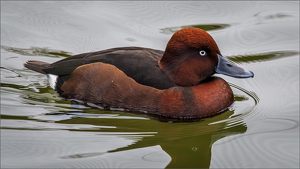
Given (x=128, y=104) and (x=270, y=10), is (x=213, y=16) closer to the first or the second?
(x=270, y=10)

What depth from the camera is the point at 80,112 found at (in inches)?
229

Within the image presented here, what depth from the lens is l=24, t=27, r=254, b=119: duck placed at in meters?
5.55

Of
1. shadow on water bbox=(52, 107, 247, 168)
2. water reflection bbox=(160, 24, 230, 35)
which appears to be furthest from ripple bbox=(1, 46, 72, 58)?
shadow on water bbox=(52, 107, 247, 168)

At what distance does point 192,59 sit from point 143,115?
0.97 meters

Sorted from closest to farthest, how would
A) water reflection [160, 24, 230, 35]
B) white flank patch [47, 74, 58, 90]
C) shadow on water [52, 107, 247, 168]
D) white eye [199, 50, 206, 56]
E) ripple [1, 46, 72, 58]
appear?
1. shadow on water [52, 107, 247, 168]
2. white eye [199, 50, 206, 56]
3. white flank patch [47, 74, 58, 90]
4. ripple [1, 46, 72, 58]
5. water reflection [160, 24, 230, 35]

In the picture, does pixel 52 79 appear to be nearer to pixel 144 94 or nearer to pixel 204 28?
pixel 144 94

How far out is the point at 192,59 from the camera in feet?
18.5

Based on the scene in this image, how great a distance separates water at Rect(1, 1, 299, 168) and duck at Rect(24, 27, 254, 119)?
0.51 feet

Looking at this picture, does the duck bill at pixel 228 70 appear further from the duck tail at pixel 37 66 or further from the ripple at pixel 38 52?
the ripple at pixel 38 52

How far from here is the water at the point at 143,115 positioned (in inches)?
187

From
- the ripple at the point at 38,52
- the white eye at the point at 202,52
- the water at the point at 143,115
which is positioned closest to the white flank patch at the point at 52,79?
the water at the point at 143,115

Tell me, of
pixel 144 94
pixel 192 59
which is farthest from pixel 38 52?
pixel 192 59

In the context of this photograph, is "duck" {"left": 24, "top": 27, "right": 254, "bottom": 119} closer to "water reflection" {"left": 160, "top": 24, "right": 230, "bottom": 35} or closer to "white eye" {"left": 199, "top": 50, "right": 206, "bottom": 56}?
"white eye" {"left": 199, "top": 50, "right": 206, "bottom": 56}

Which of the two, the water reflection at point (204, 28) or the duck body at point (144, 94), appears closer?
the duck body at point (144, 94)
